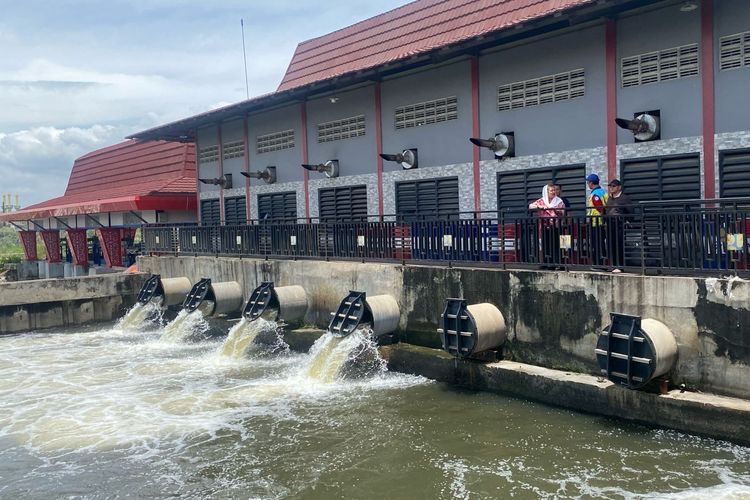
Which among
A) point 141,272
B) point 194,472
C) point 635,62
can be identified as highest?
point 635,62

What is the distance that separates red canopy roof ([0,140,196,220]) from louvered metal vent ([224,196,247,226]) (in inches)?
123

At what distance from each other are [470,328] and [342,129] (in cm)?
955

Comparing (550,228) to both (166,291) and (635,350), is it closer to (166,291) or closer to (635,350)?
(635,350)

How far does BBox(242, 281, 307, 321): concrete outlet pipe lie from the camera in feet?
47.0

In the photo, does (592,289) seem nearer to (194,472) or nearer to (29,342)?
(194,472)

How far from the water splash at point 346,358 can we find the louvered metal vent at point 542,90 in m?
5.66

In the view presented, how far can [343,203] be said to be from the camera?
1839cm

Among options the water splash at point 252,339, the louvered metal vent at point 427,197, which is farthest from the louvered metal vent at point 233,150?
the water splash at point 252,339

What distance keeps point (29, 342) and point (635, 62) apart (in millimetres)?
15473

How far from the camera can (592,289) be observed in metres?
9.40

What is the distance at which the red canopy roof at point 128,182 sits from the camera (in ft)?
83.1

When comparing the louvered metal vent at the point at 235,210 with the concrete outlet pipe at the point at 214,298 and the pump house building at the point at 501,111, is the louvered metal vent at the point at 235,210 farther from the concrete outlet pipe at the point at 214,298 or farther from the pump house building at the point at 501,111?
Result: the concrete outlet pipe at the point at 214,298

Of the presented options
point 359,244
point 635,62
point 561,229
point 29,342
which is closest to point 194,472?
point 561,229

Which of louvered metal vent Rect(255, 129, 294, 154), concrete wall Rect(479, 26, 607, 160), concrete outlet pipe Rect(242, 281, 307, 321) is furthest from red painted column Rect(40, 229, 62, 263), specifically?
concrete wall Rect(479, 26, 607, 160)
